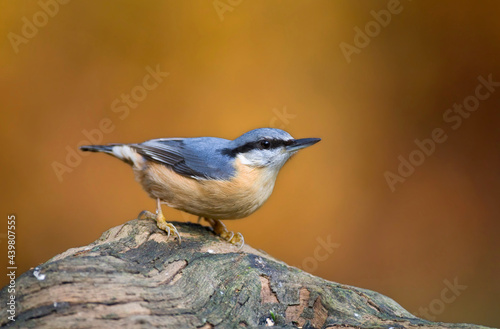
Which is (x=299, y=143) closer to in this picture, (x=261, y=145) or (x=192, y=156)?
(x=261, y=145)

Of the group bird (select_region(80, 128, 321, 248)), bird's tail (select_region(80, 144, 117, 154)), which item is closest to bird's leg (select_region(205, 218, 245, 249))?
bird (select_region(80, 128, 321, 248))

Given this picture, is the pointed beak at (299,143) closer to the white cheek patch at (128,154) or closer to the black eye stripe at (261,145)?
the black eye stripe at (261,145)

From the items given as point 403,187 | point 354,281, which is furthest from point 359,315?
point 403,187

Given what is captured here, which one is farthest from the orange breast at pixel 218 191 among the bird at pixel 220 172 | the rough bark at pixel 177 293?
the rough bark at pixel 177 293

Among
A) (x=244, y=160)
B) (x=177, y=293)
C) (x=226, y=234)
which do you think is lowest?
(x=177, y=293)

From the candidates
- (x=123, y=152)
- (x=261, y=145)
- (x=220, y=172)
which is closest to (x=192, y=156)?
(x=220, y=172)

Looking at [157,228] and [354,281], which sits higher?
[157,228]

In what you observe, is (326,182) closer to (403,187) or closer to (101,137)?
(403,187)
